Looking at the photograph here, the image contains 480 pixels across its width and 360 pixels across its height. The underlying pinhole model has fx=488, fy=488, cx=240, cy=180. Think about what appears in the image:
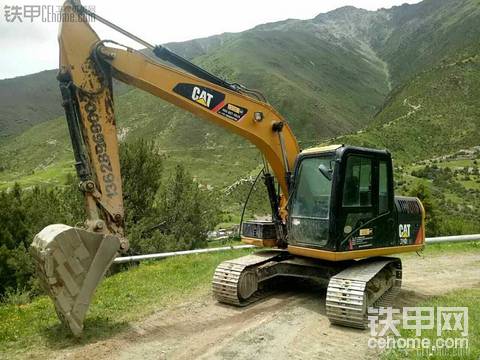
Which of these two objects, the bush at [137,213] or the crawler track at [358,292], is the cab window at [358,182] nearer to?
the crawler track at [358,292]

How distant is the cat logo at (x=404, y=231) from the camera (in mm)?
8883

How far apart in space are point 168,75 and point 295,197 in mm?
2977

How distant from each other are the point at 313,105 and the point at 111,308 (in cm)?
10378

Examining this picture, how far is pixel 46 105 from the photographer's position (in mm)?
188875

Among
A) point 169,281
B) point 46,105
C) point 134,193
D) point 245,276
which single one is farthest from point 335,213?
point 46,105

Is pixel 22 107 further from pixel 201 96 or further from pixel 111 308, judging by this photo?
pixel 201 96

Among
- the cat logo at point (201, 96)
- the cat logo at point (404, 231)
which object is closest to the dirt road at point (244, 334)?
the cat logo at point (404, 231)

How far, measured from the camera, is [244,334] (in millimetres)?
6941

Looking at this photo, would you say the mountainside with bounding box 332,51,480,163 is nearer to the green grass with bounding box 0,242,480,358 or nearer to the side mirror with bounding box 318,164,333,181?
the green grass with bounding box 0,242,480,358

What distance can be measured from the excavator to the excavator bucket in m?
0.01

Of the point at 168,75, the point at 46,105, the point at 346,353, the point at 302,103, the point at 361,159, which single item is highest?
the point at 46,105

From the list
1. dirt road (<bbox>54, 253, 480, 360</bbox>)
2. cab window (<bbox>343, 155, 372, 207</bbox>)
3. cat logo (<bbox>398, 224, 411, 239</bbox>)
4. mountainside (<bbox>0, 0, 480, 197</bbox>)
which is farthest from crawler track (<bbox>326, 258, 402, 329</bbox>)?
mountainside (<bbox>0, 0, 480, 197</bbox>)

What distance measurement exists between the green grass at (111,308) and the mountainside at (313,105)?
12.6m

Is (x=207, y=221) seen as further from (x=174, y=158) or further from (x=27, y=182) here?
(x=174, y=158)
